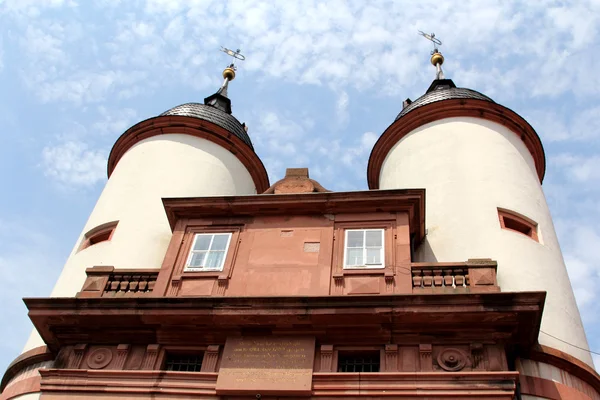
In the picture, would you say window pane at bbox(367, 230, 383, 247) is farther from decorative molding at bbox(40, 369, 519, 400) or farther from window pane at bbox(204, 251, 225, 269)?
decorative molding at bbox(40, 369, 519, 400)

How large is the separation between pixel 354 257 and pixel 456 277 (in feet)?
8.13

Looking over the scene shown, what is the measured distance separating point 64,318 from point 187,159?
866cm

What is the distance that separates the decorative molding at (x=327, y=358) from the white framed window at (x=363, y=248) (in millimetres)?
2340

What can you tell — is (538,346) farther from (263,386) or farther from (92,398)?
(92,398)

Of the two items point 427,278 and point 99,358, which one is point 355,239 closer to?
point 427,278

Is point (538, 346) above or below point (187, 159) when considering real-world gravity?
below

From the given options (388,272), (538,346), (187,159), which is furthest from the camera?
(187,159)

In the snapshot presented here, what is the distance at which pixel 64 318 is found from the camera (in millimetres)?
16016

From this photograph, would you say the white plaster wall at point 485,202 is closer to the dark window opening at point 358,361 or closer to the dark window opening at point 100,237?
the dark window opening at point 358,361

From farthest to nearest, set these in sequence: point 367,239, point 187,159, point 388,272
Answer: point 187,159, point 367,239, point 388,272

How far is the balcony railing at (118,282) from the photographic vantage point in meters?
16.9

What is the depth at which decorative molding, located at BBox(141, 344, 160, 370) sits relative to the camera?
50.3ft

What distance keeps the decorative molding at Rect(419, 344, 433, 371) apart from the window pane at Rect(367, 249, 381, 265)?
2.58 m

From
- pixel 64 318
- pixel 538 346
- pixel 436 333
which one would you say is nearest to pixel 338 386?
pixel 436 333
